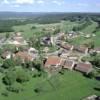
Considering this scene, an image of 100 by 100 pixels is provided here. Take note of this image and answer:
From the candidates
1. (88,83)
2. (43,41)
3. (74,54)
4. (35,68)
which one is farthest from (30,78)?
(43,41)

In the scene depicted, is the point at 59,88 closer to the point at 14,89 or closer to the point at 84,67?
the point at 14,89

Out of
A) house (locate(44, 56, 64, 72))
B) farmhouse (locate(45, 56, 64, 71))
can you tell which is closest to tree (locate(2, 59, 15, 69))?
house (locate(44, 56, 64, 72))

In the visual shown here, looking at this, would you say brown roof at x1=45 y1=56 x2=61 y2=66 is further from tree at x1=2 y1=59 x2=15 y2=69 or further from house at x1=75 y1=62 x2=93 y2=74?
tree at x1=2 y1=59 x2=15 y2=69

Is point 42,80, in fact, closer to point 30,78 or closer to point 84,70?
point 30,78

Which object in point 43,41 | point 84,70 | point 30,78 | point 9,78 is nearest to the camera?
point 9,78

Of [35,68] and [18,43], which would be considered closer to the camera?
[35,68]

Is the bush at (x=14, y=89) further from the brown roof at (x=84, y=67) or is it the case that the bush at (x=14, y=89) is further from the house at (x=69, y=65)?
the brown roof at (x=84, y=67)

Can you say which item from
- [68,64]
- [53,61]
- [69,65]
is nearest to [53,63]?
[53,61]
